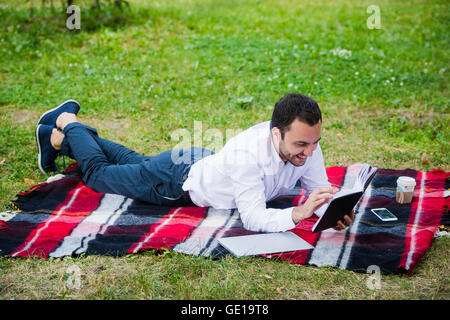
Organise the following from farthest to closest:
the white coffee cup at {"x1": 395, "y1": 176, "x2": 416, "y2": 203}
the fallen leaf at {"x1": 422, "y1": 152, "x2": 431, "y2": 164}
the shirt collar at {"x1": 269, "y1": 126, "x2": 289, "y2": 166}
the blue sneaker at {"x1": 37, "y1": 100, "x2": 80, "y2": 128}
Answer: the fallen leaf at {"x1": 422, "y1": 152, "x2": 431, "y2": 164} < the blue sneaker at {"x1": 37, "y1": 100, "x2": 80, "y2": 128} < the white coffee cup at {"x1": 395, "y1": 176, "x2": 416, "y2": 203} < the shirt collar at {"x1": 269, "y1": 126, "x2": 289, "y2": 166}

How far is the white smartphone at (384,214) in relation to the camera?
362 centimetres

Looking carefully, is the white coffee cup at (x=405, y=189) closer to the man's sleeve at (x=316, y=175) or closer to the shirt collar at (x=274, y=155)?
the man's sleeve at (x=316, y=175)

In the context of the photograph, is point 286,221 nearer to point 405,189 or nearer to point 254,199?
point 254,199

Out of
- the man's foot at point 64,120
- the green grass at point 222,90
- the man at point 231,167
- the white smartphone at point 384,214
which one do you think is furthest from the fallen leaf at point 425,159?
the man's foot at point 64,120

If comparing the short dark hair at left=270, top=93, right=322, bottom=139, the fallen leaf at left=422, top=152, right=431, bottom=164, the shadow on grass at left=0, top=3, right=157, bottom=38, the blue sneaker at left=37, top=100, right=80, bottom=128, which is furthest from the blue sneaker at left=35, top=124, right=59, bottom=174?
the shadow on grass at left=0, top=3, right=157, bottom=38

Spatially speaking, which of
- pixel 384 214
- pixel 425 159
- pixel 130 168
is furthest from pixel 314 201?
pixel 425 159

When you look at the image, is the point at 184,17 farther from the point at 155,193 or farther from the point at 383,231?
the point at 383,231

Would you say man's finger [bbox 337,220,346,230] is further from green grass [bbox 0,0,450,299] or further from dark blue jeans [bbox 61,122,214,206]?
dark blue jeans [bbox 61,122,214,206]

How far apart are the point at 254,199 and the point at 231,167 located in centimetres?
29

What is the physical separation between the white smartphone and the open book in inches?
23.5

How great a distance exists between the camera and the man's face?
298 cm

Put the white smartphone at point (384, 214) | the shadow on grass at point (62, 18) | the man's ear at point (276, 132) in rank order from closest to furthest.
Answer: the man's ear at point (276, 132), the white smartphone at point (384, 214), the shadow on grass at point (62, 18)

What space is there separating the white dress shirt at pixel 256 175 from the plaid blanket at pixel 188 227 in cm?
26

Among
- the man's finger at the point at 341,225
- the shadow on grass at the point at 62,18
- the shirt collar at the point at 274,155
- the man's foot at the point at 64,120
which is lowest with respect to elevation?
the man's finger at the point at 341,225
